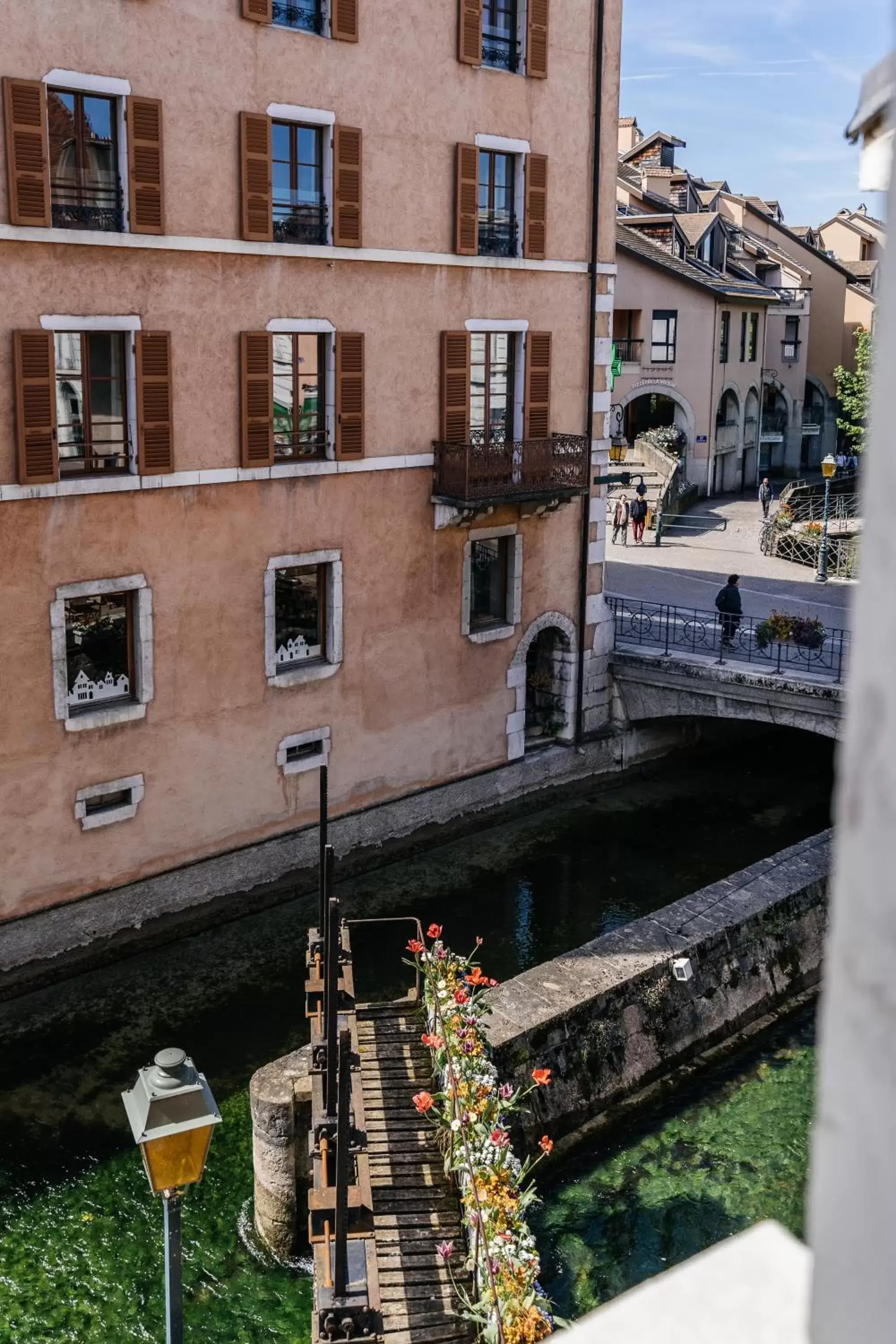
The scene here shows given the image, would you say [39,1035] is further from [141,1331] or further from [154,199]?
[154,199]

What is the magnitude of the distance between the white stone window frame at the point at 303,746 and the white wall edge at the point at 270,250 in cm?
680

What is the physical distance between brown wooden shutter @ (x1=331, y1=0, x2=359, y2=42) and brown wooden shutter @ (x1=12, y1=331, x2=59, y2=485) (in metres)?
6.19

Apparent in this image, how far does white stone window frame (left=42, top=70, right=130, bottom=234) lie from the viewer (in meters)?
16.0

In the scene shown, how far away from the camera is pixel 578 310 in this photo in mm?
23703

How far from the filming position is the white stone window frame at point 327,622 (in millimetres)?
19766

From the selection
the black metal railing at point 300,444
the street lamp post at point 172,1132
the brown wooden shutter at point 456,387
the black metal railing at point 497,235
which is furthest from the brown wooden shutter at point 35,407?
the street lamp post at point 172,1132

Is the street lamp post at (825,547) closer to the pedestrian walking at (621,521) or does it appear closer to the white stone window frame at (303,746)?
the pedestrian walking at (621,521)

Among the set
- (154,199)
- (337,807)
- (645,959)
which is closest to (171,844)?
(337,807)

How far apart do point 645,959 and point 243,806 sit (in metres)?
7.11

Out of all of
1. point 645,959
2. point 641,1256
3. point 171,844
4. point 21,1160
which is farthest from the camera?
point 171,844

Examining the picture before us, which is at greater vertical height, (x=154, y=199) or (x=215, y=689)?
(x=154, y=199)

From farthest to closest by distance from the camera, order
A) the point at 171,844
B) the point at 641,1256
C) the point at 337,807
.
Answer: the point at 337,807
the point at 171,844
the point at 641,1256

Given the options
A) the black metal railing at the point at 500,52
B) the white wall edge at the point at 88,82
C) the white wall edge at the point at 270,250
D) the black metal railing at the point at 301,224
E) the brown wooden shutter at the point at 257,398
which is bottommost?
the brown wooden shutter at the point at 257,398

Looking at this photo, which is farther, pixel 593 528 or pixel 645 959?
pixel 593 528
